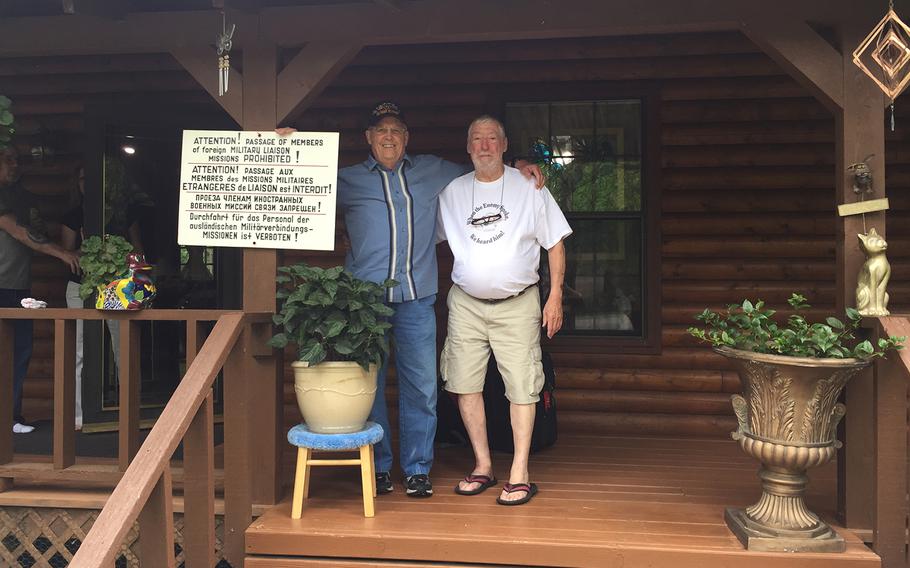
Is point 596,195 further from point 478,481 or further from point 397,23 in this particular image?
point 478,481

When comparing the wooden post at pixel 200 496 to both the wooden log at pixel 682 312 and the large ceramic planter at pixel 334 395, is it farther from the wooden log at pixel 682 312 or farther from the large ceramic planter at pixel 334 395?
the wooden log at pixel 682 312

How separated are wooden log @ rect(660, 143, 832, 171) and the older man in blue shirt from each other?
5.75 ft

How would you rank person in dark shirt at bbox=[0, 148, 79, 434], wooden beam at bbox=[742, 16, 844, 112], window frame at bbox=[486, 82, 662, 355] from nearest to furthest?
wooden beam at bbox=[742, 16, 844, 112] → person in dark shirt at bbox=[0, 148, 79, 434] → window frame at bbox=[486, 82, 662, 355]

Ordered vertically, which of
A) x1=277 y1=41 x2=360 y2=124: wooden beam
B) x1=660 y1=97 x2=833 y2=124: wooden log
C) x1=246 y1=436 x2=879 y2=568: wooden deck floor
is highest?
x1=660 y1=97 x2=833 y2=124: wooden log

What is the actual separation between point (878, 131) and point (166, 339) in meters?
4.32

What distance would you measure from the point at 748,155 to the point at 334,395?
9.98ft

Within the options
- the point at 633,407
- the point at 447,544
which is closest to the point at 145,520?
the point at 447,544

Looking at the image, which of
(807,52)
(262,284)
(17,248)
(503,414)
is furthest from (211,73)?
(807,52)

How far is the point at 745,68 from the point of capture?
5.01 metres

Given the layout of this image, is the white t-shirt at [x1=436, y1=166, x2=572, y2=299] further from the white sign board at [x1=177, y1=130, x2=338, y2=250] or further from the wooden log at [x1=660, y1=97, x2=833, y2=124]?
the wooden log at [x1=660, y1=97, x2=833, y2=124]

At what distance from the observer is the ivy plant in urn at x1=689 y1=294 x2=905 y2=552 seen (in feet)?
9.99

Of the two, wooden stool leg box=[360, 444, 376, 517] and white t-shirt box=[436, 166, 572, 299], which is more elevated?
white t-shirt box=[436, 166, 572, 299]

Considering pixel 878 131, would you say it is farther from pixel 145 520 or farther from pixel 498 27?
pixel 145 520

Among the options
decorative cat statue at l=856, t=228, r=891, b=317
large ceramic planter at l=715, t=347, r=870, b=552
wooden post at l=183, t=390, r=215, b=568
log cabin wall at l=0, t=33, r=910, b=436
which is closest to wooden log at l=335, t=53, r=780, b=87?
log cabin wall at l=0, t=33, r=910, b=436
